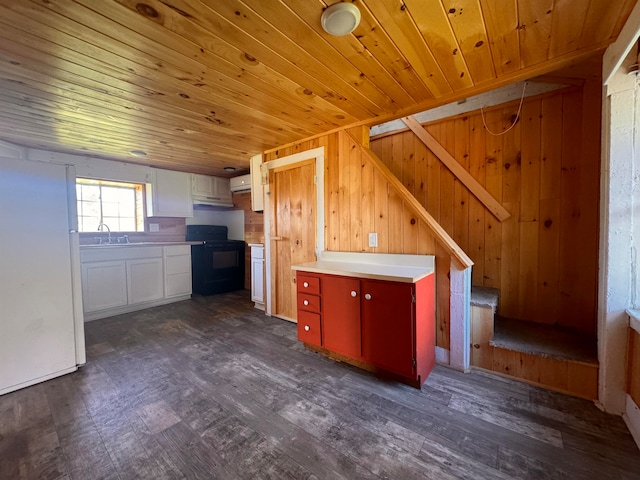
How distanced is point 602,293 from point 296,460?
2049 mm

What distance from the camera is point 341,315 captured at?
2133 millimetres

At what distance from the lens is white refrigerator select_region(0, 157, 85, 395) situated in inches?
74.6

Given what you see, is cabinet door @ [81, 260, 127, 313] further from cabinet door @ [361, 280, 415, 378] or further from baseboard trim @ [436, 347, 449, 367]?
baseboard trim @ [436, 347, 449, 367]

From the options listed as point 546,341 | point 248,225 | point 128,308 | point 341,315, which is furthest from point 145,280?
point 546,341

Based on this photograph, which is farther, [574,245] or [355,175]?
[355,175]

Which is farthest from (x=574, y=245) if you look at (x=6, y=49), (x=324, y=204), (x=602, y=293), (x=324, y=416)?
(x=6, y=49)

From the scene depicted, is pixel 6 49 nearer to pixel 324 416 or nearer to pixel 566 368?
pixel 324 416

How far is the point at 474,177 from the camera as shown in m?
2.60

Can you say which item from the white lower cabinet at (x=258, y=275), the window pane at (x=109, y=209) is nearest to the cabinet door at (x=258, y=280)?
the white lower cabinet at (x=258, y=275)

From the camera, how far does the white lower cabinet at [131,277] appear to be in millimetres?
3426

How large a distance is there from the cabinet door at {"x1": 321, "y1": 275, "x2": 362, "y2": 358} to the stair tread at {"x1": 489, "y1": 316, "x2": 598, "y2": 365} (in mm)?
1072

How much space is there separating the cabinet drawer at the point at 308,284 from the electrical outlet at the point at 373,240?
0.67 metres

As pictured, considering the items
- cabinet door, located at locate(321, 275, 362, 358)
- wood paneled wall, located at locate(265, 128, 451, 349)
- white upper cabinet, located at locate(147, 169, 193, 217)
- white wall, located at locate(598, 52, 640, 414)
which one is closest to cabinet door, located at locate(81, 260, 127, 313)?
white upper cabinet, located at locate(147, 169, 193, 217)

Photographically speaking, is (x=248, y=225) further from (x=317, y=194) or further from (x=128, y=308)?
(x=317, y=194)
